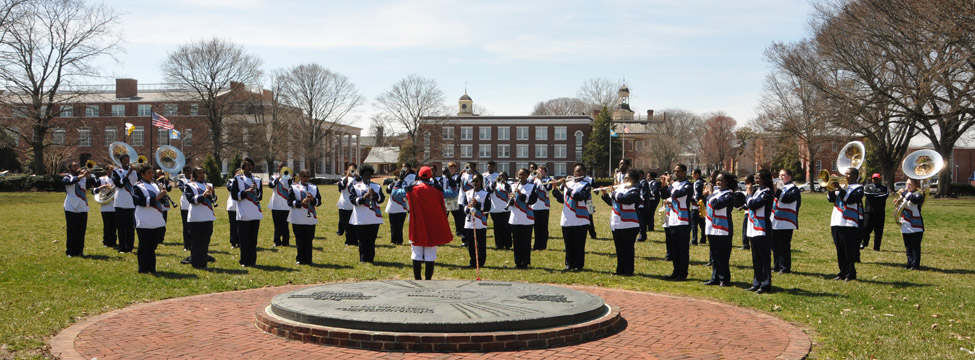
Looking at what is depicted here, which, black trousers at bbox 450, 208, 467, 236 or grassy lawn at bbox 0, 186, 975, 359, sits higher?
black trousers at bbox 450, 208, 467, 236

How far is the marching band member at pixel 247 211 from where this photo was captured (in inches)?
498

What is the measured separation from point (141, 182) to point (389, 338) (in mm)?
7082

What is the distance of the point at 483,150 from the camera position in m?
104

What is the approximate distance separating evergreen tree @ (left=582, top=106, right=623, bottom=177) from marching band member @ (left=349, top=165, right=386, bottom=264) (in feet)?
256

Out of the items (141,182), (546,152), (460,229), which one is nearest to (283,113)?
(546,152)

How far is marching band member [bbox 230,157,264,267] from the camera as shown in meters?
12.6

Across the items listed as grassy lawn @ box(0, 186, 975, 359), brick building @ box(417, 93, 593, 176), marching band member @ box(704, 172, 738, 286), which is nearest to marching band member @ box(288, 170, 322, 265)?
grassy lawn @ box(0, 186, 975, 359)

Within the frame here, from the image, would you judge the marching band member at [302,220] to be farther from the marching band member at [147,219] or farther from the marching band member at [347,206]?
the marching band member at [147,219]

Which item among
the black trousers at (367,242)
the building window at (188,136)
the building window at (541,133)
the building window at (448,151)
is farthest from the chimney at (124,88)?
the black trousers at (367,242)

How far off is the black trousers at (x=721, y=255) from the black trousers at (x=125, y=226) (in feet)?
34.9

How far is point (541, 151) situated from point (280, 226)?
8897 centimetres

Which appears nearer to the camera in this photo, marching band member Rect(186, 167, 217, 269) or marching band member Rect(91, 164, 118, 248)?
marching band member Rect(186, 167, 217, 269)

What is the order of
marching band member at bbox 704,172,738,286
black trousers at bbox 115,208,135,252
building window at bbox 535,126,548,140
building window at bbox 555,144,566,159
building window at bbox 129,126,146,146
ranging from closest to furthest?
1. marching band member at bbox 704,172,738,286
2. black trousers at bbox 115,208,135,252
3. building window at bbox 129,126,146,146
4. building window at bbox 555,144,566,159
5. building window at bbox 535,126,548,140

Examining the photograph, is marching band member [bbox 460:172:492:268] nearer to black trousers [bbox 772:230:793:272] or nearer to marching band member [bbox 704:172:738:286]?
marching band member [bbox 704:172:738:286]
